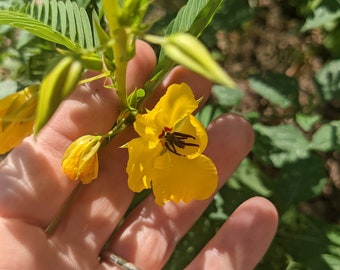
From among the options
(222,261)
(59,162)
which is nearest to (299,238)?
(222,261)

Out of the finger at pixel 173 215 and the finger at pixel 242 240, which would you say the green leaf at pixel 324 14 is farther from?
the finger at pixel 242 240

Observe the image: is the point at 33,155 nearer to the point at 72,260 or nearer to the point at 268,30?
the point at 72,260

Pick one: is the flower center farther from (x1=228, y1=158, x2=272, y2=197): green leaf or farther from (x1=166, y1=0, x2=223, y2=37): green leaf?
(x1=228, y1=158, x2=272, y2=197): green leaf

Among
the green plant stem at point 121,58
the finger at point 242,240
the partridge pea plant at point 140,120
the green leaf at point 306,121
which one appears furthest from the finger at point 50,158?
the green leaf at point 306,121

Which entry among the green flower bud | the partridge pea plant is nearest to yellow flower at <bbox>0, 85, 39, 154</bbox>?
the partridge pea plant

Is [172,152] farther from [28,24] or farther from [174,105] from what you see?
[28,24]

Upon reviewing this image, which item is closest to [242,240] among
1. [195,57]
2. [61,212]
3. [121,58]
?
[61,212]
